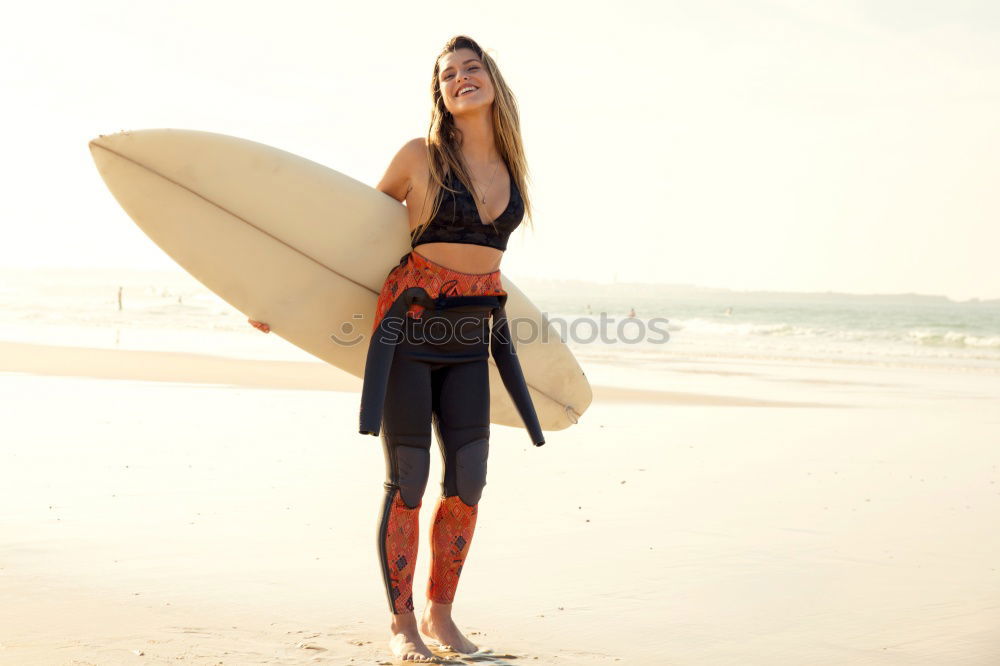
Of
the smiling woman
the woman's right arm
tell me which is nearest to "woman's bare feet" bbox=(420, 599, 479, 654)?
the smiling woman

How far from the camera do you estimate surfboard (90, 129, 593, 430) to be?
3039mm

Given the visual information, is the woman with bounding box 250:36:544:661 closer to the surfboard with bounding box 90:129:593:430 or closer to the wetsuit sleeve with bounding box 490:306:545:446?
the wetsuit sleeve with bounding box 490:306:545:446

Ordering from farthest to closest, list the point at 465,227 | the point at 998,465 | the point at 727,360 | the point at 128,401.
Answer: the point at 727,360
the point at 128,401
the point at 998,465
the point at 465,227

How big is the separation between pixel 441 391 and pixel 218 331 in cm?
1781

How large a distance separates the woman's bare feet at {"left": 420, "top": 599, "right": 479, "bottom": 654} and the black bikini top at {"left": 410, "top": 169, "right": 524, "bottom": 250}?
100cm

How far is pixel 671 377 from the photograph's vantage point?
1219 cm

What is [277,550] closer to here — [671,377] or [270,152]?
[270,152]

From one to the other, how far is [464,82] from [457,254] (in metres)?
0.47

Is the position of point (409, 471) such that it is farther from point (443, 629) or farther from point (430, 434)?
point (443, 629)

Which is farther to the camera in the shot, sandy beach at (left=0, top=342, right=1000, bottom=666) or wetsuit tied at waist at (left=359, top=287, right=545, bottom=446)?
sandy beach at (left=0, top=342, right=1000, bottom=666)

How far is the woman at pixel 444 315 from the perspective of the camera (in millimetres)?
2600

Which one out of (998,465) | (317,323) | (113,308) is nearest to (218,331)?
(113,308)

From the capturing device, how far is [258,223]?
3.11 metres

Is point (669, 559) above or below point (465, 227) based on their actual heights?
below
